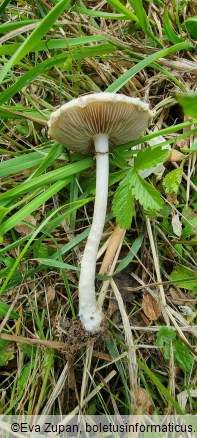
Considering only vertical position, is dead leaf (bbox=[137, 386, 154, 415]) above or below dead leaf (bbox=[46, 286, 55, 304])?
below

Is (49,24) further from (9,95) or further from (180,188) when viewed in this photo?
(180,188)

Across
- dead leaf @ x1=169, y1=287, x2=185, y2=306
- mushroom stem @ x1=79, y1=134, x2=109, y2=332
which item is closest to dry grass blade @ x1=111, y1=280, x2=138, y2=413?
mushroom stem @ x1=79, y1=134, x2=109, y2=332

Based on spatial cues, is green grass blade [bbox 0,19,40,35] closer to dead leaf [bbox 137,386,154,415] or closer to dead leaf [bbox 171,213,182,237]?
dead leaf [bbox 171,213,182,237]

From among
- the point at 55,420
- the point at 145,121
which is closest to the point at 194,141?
the point at 145,121

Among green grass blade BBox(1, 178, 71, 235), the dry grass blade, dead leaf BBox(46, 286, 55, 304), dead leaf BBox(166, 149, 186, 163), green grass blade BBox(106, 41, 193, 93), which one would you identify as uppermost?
green grass blade BBox(106, 41, 193, 93)

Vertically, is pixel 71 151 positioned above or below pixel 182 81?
below

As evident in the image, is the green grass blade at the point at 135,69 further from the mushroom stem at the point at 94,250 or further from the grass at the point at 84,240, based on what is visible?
the mushroom stem at the point at 94,250

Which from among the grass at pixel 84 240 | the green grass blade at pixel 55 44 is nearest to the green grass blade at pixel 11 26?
the grass at pixel 84 240

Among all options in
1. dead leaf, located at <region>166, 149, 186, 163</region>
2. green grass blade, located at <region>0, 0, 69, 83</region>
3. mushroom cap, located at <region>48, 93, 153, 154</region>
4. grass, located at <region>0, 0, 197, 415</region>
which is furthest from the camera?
dead leaf, located at <region>166, 149, 186, 163</region>
